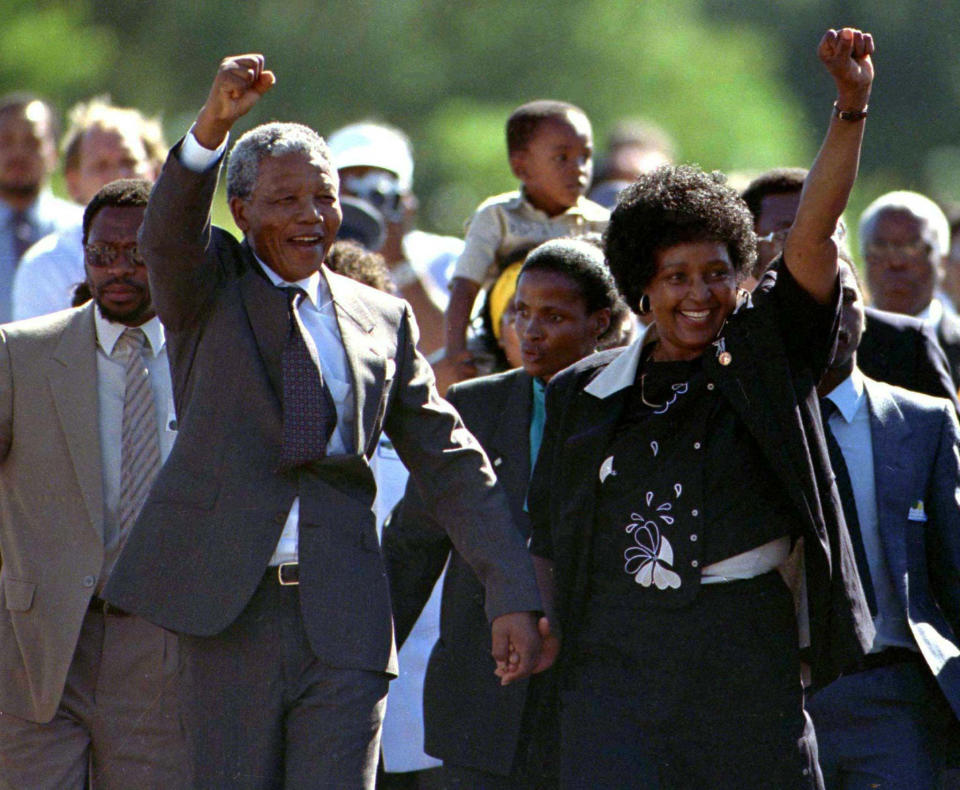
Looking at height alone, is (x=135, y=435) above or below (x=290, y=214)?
below

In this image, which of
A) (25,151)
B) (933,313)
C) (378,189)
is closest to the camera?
(933,313)

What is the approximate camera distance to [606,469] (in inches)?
205

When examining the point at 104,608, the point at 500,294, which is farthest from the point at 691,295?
the point at 500,294

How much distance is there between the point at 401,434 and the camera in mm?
5574

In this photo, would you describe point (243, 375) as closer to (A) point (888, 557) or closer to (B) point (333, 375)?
(B) point (333, 375)

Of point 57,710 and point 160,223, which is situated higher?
point 160,223

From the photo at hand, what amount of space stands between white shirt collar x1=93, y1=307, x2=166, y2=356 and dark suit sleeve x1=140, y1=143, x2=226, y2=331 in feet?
3.73

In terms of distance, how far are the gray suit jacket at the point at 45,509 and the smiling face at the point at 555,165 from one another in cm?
253

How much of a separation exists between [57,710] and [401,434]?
1.49m

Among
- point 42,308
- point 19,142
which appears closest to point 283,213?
point 42,308

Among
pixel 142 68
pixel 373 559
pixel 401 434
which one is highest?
pixel 142 68

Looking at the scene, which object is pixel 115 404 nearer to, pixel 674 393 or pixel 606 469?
pixel 606 469

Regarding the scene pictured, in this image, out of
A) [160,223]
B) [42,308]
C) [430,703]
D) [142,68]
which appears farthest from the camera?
[142,68]

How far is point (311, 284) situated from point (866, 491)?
1873 mm
